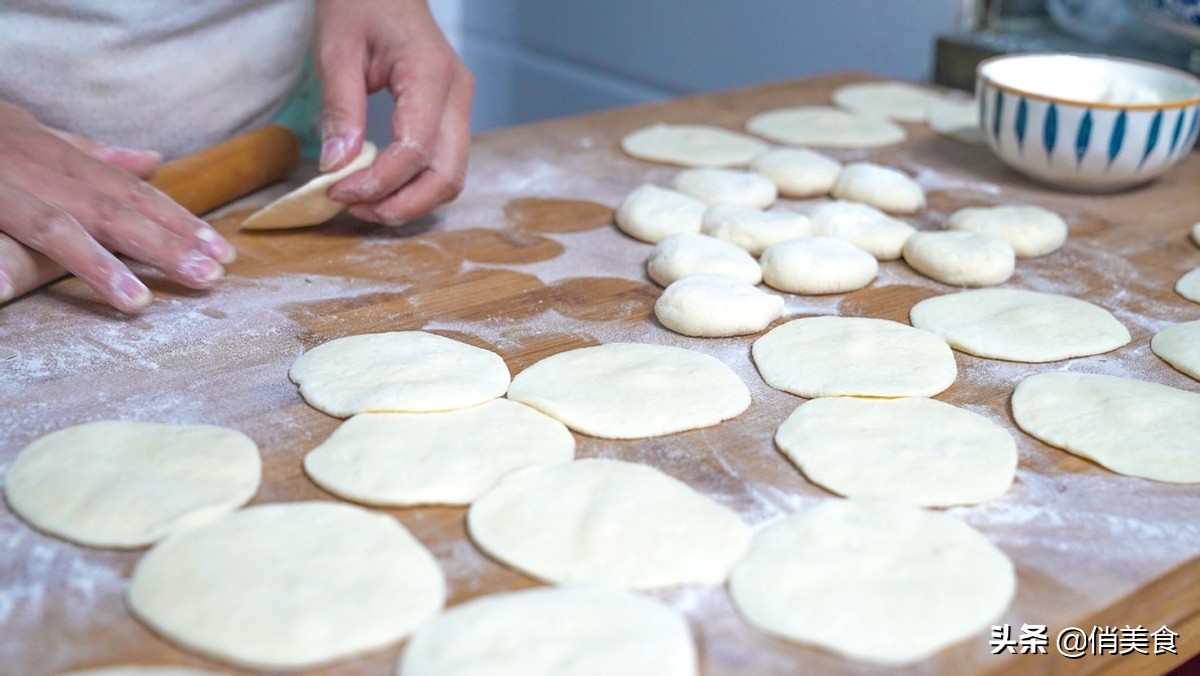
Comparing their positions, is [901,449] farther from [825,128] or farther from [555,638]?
[825,128]

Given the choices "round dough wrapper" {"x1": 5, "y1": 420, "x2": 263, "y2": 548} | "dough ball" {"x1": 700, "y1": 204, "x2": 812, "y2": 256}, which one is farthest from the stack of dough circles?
"dough ball" {"x1": 700, "y1": 204, "x2": 812, "y2": 256}

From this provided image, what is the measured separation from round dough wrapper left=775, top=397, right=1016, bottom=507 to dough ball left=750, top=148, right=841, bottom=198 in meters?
0.79

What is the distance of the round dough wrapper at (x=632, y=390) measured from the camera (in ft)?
4.07

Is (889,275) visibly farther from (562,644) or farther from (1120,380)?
(562,644)

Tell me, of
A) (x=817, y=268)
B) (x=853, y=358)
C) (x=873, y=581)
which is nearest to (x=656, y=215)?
(x=817, y=268)

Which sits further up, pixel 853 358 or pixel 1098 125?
pixel 1098 125

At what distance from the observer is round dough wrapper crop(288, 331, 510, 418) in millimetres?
1253

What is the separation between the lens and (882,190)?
1.91 meters

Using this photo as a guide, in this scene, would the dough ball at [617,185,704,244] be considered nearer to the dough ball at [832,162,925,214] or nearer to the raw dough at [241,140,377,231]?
the dough ball at [832,162,925,214]

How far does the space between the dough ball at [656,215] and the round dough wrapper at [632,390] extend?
0.42m

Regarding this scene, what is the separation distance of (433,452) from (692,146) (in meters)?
1.27

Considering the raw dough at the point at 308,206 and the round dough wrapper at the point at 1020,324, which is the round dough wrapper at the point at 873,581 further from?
the raw dough at the point at 308,206

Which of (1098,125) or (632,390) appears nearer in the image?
(632,390)

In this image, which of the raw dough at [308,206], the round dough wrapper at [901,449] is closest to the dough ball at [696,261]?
the round dough wrapper at [901,449]
